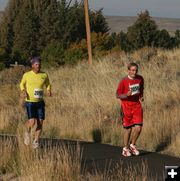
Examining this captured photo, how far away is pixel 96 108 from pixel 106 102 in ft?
1.72

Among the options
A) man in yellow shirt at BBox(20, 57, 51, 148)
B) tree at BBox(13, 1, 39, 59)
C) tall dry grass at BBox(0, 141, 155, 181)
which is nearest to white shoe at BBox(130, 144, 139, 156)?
tall dry grass at BBox(0, 141, 155, 181)

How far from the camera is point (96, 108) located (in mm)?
18500

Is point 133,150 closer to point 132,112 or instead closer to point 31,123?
point 132,112

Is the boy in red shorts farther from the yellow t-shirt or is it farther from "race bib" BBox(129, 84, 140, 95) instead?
the yellow t-shirt

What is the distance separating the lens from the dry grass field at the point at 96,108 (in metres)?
9.63

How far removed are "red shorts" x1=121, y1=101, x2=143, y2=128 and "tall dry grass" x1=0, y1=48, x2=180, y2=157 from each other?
102 cm

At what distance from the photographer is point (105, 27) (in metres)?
65.2

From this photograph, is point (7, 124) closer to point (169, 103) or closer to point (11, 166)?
point (169, 103)

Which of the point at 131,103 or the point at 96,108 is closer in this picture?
the point at 131,103

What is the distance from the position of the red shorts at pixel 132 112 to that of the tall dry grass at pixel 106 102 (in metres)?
1.02

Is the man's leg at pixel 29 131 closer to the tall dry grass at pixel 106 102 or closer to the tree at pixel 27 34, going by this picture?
the tall dry grass at pixel 106 102

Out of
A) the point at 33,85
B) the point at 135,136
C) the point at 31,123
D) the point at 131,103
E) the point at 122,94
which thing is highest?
the point at 33,85

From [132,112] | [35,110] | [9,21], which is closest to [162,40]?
[9,21]

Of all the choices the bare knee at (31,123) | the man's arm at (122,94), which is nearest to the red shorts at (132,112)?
the man's arm at (122,94)
